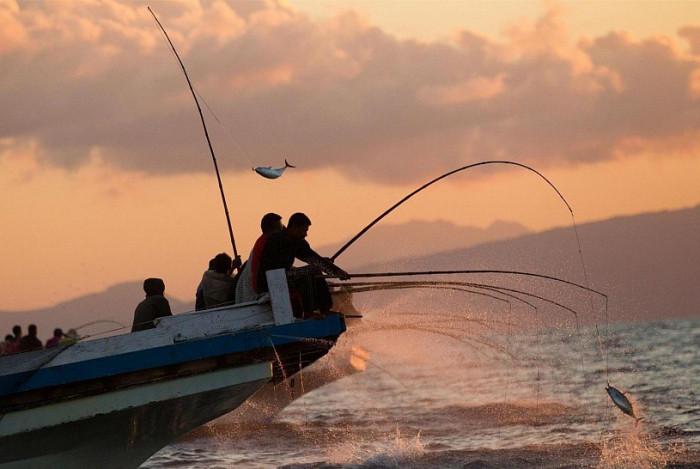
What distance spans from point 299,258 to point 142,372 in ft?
6.43

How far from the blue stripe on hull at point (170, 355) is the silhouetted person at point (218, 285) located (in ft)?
5.37

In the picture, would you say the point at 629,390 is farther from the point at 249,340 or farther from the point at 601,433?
the point at 249,340

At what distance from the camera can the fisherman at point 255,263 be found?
12953 millimetres

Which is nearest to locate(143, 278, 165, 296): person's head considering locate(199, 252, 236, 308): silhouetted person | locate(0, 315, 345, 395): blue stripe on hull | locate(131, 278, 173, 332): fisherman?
locate(131, 278, 173, 332): fisherman

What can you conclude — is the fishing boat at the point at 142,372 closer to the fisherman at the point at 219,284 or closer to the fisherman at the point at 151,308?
the fisherman at the point at 151,308

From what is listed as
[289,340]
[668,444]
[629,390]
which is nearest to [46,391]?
[289,340]

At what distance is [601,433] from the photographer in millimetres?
22000

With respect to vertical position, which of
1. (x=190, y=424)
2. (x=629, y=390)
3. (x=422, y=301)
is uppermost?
(x=422, y=301)

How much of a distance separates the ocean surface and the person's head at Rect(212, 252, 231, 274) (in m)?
1.67

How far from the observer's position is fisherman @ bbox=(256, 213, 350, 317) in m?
12.8

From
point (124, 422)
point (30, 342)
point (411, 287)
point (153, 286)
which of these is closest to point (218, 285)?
point (153, 286)

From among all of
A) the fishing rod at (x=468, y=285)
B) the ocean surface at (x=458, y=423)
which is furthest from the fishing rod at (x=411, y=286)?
the ocean surface at (x=458, y=423)

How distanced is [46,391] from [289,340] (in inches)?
98.0

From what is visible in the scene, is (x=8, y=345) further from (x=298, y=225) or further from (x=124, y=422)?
(x=298, y=225)
